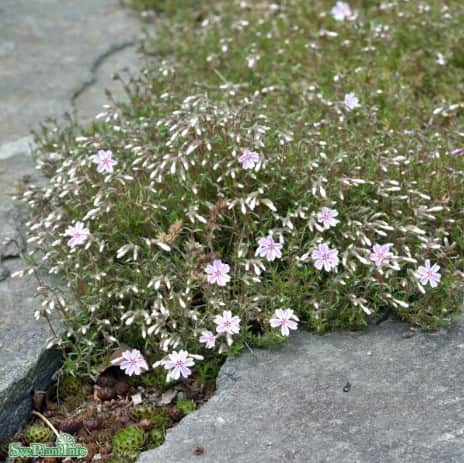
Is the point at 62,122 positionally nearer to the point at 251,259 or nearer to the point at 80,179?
the point at 80,179

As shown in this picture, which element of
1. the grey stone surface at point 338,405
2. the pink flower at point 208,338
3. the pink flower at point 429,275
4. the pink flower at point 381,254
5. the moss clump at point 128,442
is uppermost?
the pink flower at point 381,254

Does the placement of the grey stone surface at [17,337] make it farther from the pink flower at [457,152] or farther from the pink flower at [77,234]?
the pink flower at [457,152]

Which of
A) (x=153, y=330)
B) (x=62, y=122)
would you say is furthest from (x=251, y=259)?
(x=62, y=122)

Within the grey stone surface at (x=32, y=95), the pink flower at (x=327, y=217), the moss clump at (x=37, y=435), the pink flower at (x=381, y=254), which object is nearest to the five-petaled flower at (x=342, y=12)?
the grey stone surface at (x=32, y=95)

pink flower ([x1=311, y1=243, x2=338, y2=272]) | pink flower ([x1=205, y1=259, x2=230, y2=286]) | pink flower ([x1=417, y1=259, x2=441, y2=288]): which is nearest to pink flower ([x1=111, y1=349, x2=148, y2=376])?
pink flower ([x1=205, y1=259, x2=230, y2=286])

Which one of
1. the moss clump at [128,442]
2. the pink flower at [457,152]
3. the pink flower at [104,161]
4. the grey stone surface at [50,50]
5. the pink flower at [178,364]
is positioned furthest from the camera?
the grey stone surface at [50,50]

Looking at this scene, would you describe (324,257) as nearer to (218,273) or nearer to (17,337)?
(218,273)
